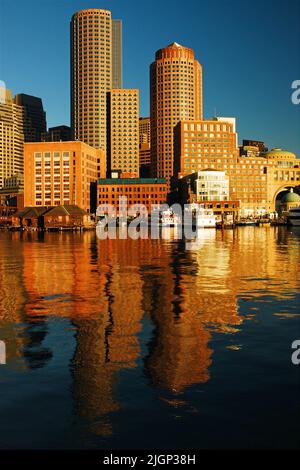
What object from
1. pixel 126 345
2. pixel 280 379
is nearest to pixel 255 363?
pixel 280 379

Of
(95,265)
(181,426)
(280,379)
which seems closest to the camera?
(181,426)

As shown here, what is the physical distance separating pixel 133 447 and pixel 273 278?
3616 centimetres

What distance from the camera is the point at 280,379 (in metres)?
19.9

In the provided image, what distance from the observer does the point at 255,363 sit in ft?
71.7

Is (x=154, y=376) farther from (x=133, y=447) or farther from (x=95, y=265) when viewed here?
(x=95, y=265)

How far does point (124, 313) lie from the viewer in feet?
106

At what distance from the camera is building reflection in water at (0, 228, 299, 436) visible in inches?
790

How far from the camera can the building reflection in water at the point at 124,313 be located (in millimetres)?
20062
